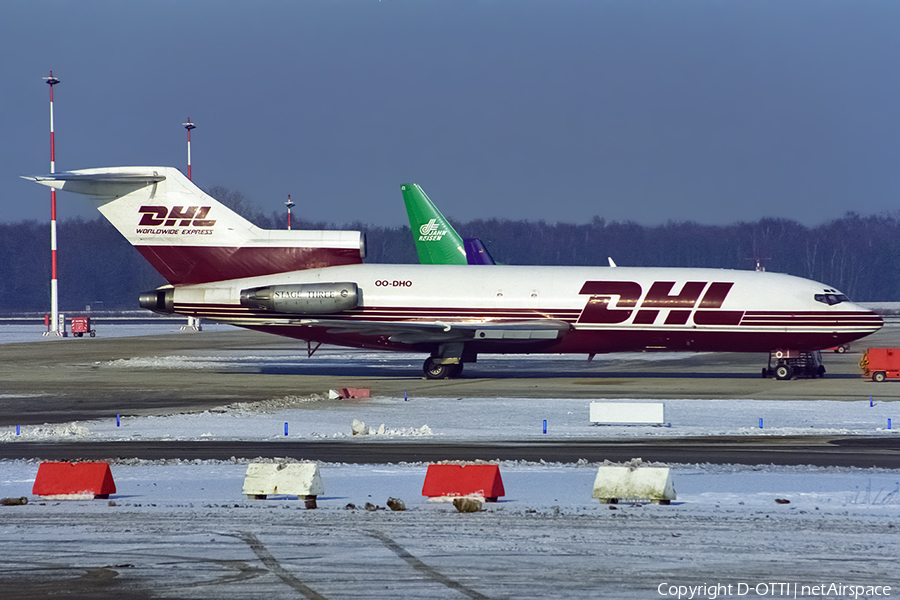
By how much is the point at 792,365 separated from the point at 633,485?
23.0m

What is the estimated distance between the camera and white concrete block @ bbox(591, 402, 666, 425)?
893 inches

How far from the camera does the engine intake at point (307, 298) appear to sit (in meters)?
34.0

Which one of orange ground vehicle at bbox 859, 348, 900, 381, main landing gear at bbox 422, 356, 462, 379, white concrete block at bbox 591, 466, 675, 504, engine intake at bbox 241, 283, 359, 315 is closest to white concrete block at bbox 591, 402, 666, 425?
white concrete block at bbox 591, 466, 675, 504

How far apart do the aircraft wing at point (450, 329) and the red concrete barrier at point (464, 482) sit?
19.2 meters

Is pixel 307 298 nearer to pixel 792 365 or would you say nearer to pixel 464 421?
pixel 464 421

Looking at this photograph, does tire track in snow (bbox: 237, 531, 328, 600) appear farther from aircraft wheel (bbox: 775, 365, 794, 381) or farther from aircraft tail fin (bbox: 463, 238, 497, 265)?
aircraft tail fin (bbox: 463, 238, 497, 265)

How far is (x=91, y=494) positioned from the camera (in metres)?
14.4

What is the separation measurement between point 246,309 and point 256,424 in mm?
11761

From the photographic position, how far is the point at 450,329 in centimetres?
3400

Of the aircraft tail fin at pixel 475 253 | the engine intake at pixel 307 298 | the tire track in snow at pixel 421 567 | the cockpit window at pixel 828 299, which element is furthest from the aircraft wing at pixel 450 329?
the tire track in snow at pixel 421 567

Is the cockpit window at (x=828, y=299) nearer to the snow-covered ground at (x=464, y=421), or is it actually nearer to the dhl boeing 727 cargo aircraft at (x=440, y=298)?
the dhl boeing 727 cargo aircraft at (x=440, y=298)

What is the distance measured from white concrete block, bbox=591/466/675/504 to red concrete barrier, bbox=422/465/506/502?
1443mm

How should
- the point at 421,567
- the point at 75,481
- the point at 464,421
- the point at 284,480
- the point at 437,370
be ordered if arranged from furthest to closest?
1. the point at 437,370
2. the point at 464,421
3. the point at 75,481
4. the point at 284,480
5. the point at 421,567
